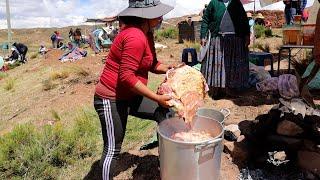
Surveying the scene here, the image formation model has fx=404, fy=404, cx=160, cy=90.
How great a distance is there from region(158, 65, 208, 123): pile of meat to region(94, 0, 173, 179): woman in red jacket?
4.0 inches

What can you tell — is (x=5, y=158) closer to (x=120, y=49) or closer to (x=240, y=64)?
(x=120, y=49)

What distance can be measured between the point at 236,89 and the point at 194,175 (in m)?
4.16

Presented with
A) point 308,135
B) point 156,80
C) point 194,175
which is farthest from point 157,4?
point 156,80

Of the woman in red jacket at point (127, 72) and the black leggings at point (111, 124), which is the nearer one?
the woman in red jacket at point (127, 72)

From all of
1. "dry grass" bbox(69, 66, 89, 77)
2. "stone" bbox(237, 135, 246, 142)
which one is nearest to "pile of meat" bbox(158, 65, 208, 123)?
"stone" bbox(237, 135, 246, 142)

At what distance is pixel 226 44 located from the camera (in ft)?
20.8

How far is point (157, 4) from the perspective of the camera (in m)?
3.33

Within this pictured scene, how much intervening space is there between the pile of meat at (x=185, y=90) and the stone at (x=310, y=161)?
1.22 metres

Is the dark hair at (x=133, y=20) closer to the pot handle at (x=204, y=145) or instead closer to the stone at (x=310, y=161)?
the pot handle at (x=204, y=145)

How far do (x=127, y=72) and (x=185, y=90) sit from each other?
508 millimetres

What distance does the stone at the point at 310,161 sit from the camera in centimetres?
373

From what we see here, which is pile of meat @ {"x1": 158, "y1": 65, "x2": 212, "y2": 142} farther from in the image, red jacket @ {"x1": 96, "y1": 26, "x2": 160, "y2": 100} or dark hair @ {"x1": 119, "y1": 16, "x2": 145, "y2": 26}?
dark hair @ {"x1": 119, "y1": 16, "x2": 145, "y2": 26}

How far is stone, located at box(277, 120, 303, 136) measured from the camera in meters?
3.83

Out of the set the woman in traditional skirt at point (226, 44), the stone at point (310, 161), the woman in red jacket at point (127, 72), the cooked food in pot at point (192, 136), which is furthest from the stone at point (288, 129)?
the woman in traditional skirt at point (226, 44)
